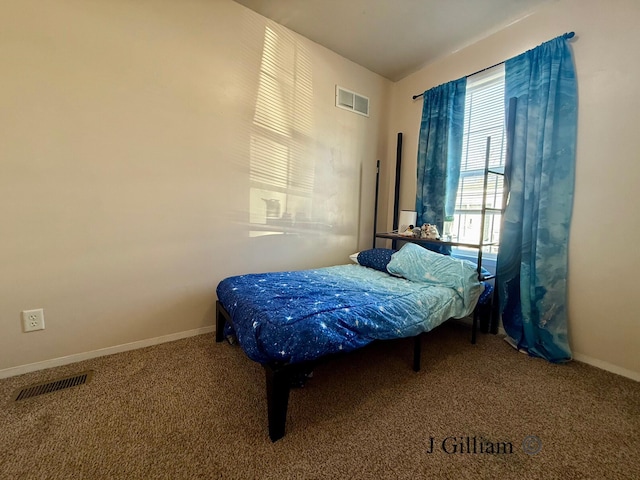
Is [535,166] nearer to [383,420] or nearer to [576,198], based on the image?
[576,198]

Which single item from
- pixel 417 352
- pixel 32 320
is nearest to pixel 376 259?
pixel 417 352

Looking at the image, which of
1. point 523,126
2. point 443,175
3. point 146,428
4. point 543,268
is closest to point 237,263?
point 146,428

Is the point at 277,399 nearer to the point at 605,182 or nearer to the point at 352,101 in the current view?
the point at 605,182

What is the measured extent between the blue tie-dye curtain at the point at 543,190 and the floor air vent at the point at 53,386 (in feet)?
9.93

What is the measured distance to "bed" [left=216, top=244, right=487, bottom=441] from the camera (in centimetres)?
122

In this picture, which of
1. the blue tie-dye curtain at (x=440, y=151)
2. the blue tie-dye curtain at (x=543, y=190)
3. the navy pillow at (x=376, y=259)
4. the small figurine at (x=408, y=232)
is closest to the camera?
the blue tie-dye curtain at (x=543, y=190)

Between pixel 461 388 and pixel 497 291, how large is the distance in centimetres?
110

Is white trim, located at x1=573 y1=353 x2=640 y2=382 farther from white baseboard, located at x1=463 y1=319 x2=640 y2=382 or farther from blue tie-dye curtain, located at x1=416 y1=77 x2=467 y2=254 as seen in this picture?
blue tie-dye curtain, located at x1=416 y1=77 x2=467 y2=254

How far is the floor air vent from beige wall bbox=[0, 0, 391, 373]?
0.24 m

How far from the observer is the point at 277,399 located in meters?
1.20

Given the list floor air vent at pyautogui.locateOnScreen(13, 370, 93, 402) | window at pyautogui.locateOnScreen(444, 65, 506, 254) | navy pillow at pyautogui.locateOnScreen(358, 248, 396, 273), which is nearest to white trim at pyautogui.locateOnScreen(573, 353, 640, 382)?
window at pyautogui.locateOnScreen(444, 65, 506, 254)

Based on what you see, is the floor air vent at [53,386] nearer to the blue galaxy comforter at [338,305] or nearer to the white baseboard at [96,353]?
the white baseboard at [96,353]

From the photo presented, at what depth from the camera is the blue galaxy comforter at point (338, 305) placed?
1.25 meters

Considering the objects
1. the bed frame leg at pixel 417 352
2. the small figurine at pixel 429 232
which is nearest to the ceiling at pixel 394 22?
the small figurine at pixel 429 232
